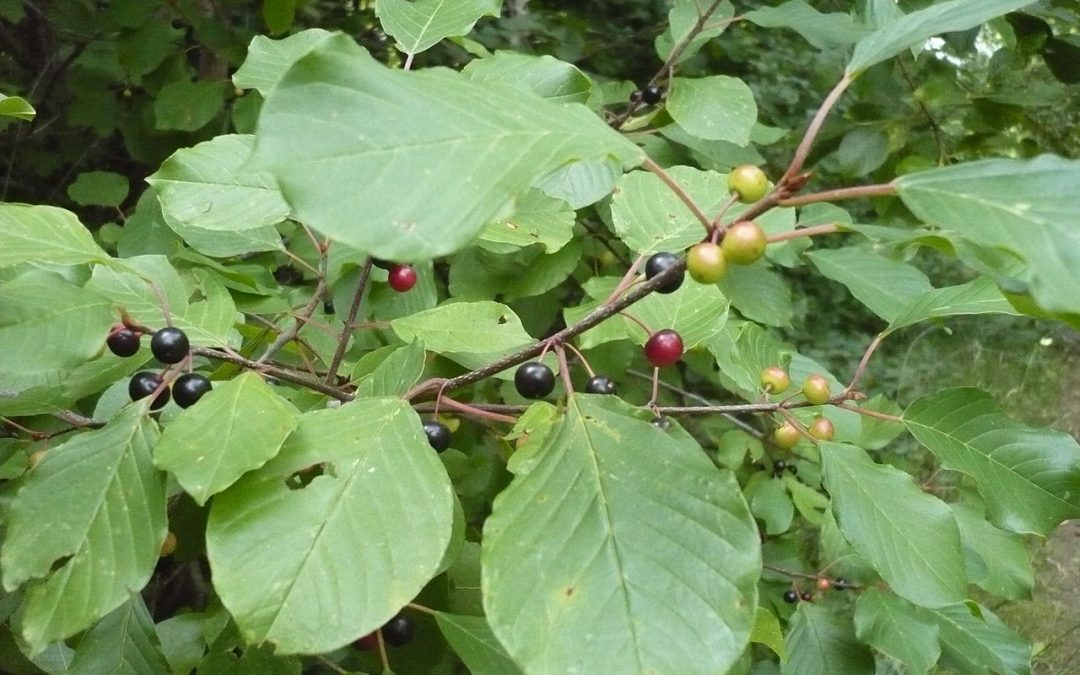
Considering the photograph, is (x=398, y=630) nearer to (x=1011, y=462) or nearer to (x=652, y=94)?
(x=1011, y=462)

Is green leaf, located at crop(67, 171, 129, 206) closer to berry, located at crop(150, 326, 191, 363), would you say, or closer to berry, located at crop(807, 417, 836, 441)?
berry, located at crop(150, 326, 191, 363)

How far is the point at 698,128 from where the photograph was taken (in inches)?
61.1

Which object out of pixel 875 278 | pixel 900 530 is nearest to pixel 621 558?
pixel 900 530

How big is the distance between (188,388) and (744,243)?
2.08 feet

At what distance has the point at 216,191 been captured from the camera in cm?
109

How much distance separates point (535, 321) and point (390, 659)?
957mm

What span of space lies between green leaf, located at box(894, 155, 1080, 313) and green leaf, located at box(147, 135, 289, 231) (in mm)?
830

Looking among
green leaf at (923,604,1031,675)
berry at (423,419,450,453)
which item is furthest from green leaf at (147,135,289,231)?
green leaf at (923,604,1031,675)

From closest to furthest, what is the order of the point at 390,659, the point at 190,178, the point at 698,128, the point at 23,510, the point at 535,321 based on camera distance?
the point at 23,510
the point at 190,178
the point at 390,659
the point at 698,128
the point at 535,321

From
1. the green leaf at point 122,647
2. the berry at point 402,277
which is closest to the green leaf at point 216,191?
the berry at point 402,277

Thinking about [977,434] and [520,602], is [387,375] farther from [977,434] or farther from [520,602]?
[977,434]

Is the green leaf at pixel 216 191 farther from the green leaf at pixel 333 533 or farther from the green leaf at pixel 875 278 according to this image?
the green leaf at pixel 875 278

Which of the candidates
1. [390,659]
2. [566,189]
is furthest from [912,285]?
[390,659]

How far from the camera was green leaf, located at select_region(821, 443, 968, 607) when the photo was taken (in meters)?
0.90
